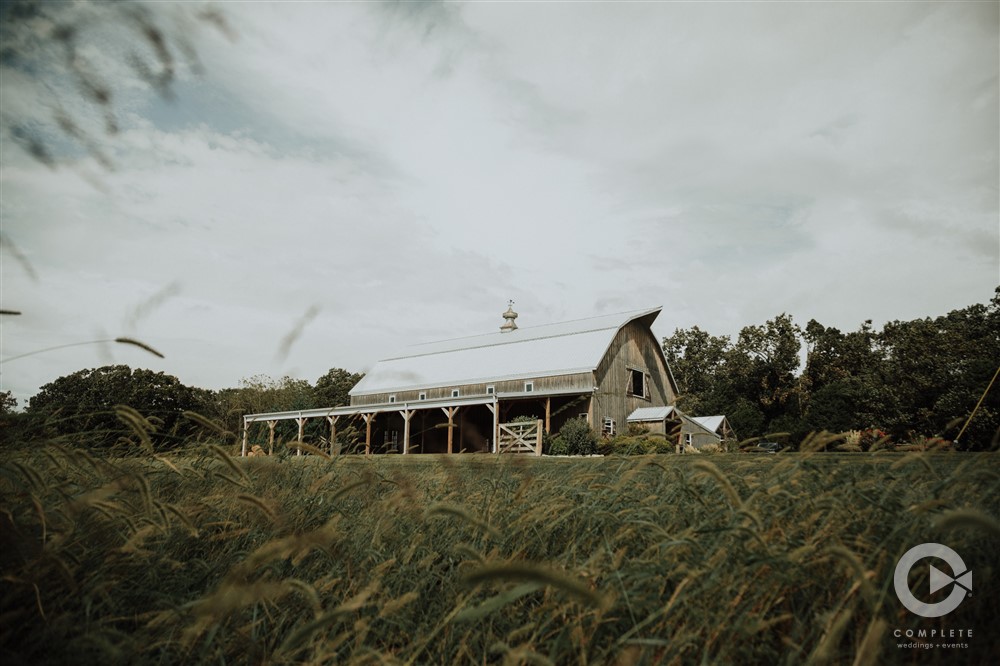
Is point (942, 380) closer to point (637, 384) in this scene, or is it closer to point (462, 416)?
point (637, 384)

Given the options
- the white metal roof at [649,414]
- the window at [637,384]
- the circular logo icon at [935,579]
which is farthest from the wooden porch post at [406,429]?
the window at [637,384]

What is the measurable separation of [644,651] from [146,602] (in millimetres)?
2363

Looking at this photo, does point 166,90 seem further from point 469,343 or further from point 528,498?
point 469,343

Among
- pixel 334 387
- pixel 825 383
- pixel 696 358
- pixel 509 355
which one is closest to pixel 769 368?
pixel 825 383

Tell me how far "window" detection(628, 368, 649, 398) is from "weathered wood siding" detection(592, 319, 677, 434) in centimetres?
20

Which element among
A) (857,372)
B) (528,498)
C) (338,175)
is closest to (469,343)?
(338,175)

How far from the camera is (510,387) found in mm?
31953

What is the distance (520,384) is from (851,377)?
111 ft

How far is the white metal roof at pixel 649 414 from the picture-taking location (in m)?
30.6

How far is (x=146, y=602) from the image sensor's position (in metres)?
2.68

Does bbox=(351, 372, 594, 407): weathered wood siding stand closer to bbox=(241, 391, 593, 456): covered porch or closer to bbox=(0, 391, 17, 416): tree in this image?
bbox=(241, 391, 593, 456): covered porch

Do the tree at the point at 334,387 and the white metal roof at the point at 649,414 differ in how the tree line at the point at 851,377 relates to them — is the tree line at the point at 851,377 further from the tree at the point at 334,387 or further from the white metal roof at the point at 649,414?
the tree at the point at 334,387

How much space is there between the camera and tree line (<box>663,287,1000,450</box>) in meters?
28.0

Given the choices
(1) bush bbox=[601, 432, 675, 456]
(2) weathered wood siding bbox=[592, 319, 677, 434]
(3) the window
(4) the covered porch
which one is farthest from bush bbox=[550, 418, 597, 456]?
(3) the window
